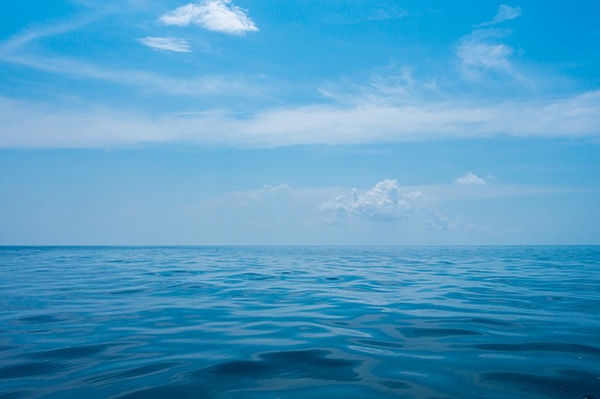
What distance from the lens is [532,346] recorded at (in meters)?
7.11

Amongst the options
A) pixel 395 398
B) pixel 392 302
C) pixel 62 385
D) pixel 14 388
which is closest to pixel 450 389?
pixel 395 398

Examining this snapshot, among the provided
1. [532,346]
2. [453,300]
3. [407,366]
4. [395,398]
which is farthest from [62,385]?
[453,300]

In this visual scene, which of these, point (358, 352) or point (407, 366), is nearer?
point (407, 366)

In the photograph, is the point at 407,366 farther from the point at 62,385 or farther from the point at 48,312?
the point at 48,312

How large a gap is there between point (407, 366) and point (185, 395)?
3.29 m

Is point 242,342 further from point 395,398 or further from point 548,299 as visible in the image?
point 548,299

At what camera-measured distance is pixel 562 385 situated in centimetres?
529

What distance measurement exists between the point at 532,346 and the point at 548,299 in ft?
21.3

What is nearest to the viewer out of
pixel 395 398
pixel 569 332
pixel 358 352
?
pixel 395 398

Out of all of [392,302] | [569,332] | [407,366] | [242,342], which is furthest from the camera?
[392,302]

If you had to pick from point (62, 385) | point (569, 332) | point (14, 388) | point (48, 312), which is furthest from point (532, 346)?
point (48, 312)

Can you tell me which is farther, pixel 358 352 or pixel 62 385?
pixel 358 352

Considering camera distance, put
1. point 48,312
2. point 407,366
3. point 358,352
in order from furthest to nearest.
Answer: point 48,312
point 358,352
point 407,366

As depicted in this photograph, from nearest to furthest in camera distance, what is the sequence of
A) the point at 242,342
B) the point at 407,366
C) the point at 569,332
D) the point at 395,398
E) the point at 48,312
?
the point at 395,398, the point at 407,366, the point at 242,342, the point at 569,332, the point at 48,312
